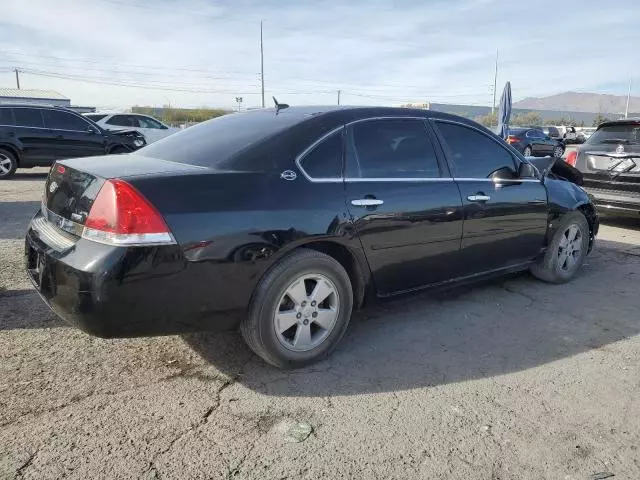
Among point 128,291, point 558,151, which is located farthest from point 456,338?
point 558,151

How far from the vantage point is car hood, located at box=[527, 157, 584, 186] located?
5.09 m

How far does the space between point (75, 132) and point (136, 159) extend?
10.6 metres

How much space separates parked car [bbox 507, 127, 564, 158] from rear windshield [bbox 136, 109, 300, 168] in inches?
711

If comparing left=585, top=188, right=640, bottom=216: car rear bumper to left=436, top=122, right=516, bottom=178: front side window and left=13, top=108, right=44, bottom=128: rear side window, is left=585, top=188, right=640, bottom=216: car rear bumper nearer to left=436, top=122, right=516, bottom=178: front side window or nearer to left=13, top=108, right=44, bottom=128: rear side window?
left=436, top=122, right=516, bottom=178: front side window

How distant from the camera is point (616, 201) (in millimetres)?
6973

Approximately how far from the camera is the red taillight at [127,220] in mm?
2510

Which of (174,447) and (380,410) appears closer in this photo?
(174,447)

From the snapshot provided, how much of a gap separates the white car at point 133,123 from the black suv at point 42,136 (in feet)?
12.1

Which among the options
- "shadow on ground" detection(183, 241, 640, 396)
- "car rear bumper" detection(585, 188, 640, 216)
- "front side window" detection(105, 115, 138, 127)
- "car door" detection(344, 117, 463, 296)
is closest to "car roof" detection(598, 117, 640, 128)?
"car rear bumper" detection(585, 188, 640, 216)

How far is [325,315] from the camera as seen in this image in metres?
3.18

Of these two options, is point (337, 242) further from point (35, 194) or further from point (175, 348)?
point (35, 194)

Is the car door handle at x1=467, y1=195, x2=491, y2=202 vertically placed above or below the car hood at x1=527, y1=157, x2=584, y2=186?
below

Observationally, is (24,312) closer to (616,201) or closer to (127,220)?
(127,220)

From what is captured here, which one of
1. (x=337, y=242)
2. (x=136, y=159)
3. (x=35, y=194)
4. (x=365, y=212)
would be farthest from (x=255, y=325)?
(x=35, y=194)
